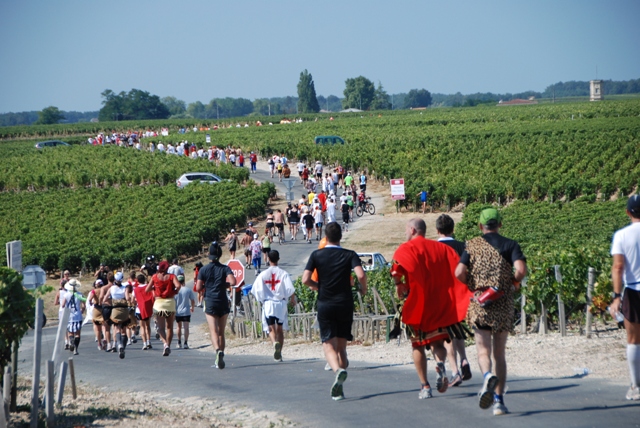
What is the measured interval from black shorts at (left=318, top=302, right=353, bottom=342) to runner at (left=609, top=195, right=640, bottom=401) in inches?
115

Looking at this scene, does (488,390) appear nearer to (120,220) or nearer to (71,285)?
(71,285)

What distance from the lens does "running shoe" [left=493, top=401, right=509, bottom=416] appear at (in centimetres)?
851

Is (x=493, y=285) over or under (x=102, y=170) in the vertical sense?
over

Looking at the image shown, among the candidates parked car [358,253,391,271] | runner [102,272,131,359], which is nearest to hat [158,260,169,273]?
runner [102,272,131,359]

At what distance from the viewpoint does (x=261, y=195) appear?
49.8 m

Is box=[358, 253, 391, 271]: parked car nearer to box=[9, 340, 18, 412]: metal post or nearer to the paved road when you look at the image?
the paved road

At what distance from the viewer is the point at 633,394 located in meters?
8.64

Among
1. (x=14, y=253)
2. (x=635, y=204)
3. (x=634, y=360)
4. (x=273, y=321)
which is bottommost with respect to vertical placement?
(x=273, y=321)

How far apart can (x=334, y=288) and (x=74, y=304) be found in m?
9.56

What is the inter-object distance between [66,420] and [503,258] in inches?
196

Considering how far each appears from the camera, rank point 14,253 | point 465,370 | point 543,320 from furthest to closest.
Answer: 1. point 14,253
2. point 543,320
3. point 465,370

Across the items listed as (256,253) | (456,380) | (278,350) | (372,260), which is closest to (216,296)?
(278,350)

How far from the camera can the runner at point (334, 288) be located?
10047 mm

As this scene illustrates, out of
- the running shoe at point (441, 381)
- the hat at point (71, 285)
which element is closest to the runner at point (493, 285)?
the running shoe at point (441, 381)
